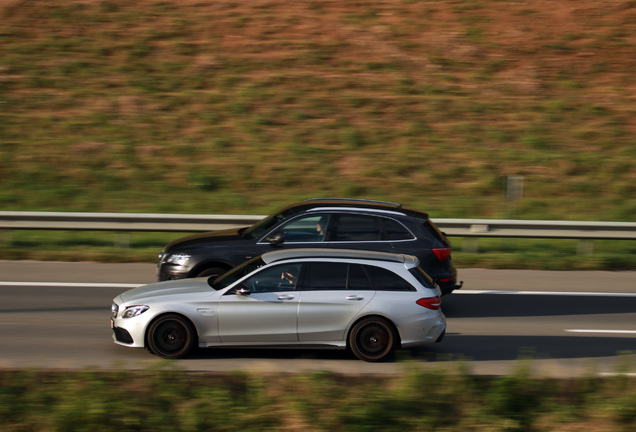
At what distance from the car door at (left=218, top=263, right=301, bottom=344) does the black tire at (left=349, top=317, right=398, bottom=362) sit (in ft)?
2.17

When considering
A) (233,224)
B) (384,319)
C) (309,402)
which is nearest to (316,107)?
(233,224)

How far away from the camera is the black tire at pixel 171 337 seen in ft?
25.2

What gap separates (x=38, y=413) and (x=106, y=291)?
529 centimetres

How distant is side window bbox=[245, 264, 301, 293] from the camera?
7855mm

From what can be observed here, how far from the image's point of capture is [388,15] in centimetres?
2545

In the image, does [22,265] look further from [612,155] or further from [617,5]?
[617,5]

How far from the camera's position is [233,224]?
1395 cm

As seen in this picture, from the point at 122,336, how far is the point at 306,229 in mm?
3174

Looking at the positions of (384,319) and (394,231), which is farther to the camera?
(394,231)

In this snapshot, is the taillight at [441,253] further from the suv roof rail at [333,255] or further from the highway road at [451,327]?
the suv roof rail at [333,255]

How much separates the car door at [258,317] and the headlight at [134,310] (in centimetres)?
82

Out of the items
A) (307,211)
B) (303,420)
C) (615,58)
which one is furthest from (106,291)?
(615,58)

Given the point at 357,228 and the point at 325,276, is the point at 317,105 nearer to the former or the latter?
the point at 357,228

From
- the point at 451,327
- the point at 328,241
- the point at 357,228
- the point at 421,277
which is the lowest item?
the point at 451,327
